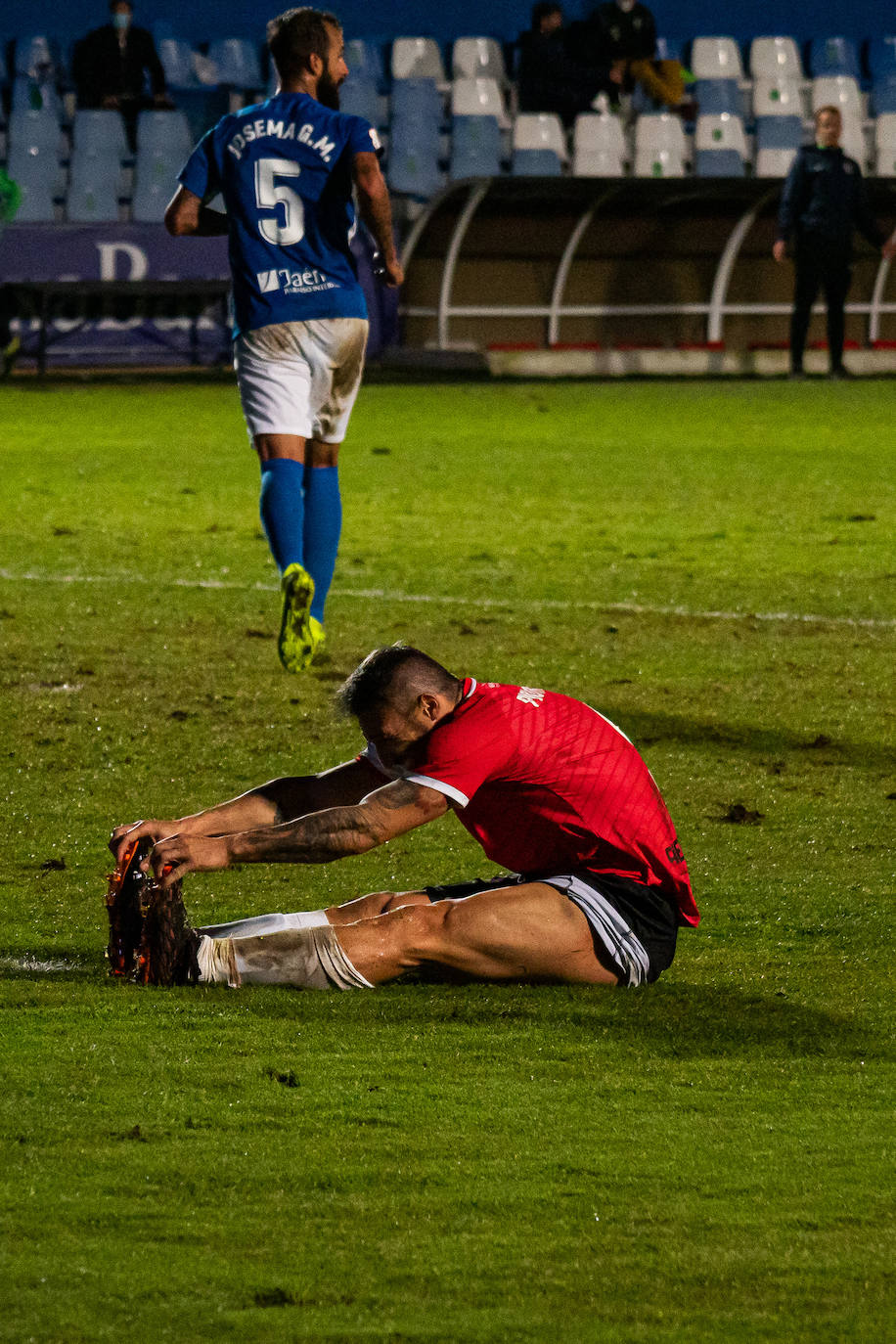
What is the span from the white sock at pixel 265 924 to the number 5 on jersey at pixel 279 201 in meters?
3.52

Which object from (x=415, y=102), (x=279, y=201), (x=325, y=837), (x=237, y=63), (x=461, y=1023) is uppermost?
(x=237, y=63)

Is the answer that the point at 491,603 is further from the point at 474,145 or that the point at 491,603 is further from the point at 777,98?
the point at 777,98

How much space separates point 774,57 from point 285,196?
1920cm

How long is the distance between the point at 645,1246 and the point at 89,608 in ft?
20.4

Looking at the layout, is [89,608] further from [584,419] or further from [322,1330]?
[584,419]

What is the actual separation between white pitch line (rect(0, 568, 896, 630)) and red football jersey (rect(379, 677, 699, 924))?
431cm

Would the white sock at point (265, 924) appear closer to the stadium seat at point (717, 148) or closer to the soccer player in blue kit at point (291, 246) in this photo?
the soccer player in blue kit at point (291, 246)

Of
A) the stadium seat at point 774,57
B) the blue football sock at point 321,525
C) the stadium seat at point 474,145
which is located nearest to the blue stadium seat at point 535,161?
the stadium seat at point 474,145

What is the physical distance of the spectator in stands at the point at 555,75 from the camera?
2214 centimetres

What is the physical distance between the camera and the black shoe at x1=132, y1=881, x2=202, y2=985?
3.84m

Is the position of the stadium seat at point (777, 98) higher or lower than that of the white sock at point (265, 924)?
higher

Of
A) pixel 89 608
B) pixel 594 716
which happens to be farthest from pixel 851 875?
pixel 89 608

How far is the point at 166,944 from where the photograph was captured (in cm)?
387

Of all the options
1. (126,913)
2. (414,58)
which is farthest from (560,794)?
(414,58)
